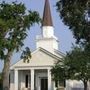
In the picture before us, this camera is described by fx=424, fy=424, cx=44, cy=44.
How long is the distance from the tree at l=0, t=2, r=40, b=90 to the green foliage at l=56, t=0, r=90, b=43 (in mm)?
7638

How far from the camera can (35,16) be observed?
1112 inches

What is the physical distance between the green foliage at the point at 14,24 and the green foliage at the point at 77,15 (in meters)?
7.71

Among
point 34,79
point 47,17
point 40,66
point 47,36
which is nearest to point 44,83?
point 34,79

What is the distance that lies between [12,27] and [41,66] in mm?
34265

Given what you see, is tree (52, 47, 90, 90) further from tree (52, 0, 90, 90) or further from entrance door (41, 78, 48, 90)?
tree (52, 0, 90, 90)

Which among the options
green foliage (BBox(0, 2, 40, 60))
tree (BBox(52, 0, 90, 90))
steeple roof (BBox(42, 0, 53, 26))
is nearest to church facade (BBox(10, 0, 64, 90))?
steeple roof (BBox(42, 0, 53, 26))

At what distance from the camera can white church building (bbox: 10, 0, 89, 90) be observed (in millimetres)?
60812

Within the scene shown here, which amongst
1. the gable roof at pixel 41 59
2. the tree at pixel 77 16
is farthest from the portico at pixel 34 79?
the tree at pixel 77 16

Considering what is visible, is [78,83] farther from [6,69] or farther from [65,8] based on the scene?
[65,8]

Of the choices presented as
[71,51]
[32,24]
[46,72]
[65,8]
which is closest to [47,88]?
[46,72]

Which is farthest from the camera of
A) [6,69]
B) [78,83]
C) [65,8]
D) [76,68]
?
[78,83]

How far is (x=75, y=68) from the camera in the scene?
46719 millimetres

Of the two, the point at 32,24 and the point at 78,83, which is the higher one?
the point at 32,24

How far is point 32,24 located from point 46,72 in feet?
115
